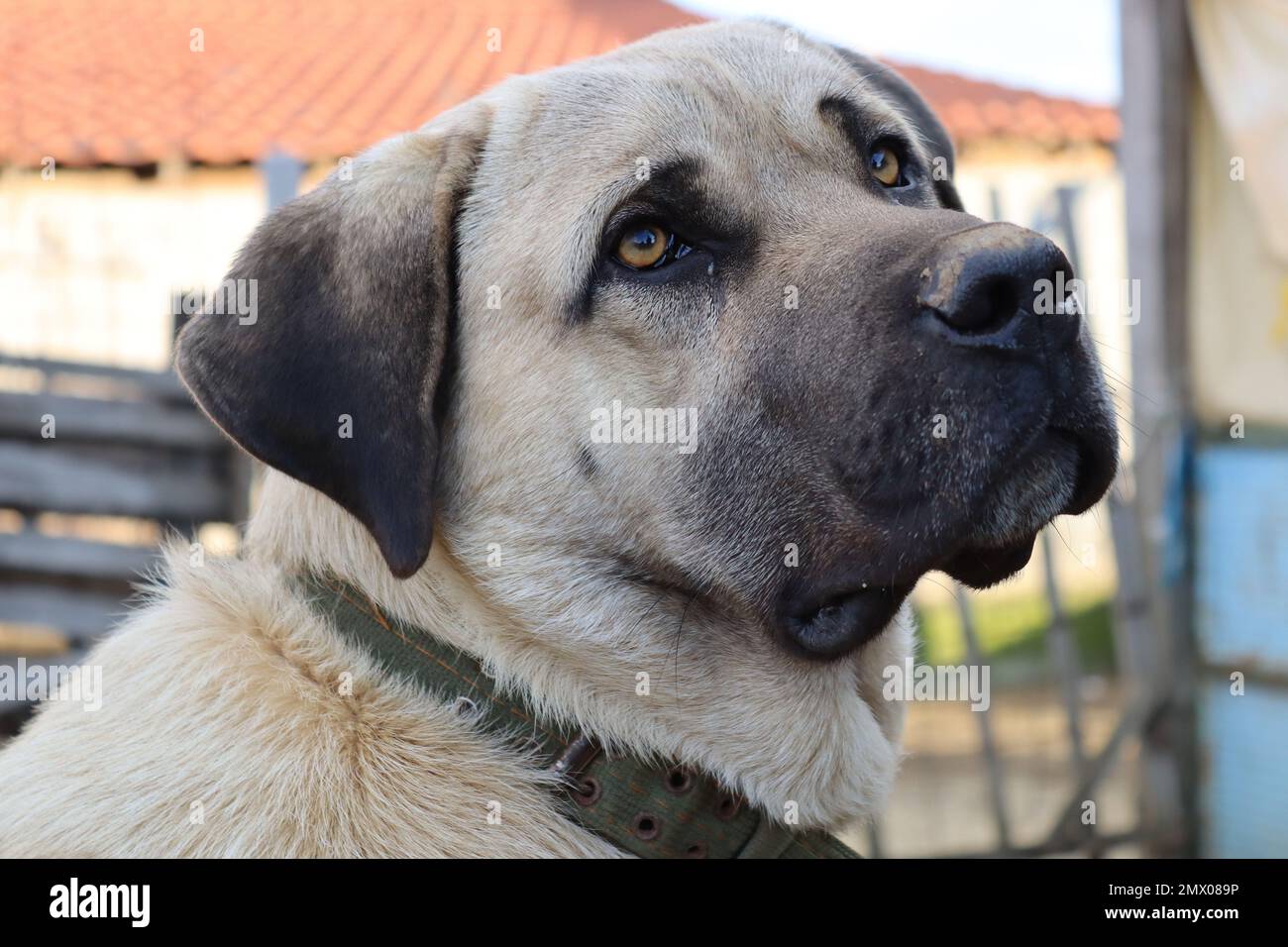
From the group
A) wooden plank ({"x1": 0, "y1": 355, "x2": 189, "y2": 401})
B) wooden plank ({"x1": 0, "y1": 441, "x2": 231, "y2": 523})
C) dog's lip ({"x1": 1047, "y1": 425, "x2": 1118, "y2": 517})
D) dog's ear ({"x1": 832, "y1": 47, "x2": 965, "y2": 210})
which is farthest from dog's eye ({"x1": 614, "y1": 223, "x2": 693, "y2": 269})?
wooden plank ({"x1": 0, "y1": 441, "x2": 231, "y2": 523})

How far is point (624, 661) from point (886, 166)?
4.60 feet

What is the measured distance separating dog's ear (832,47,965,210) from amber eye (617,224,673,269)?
105cm

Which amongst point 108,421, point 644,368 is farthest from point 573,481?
point 108,421

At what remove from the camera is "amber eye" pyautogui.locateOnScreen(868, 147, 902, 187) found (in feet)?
9.46

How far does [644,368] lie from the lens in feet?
8.08

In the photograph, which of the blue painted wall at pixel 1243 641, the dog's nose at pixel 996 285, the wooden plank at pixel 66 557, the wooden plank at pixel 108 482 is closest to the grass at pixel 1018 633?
the blue painted wall at pixel 1243 641

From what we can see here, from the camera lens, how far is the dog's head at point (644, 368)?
2240mm

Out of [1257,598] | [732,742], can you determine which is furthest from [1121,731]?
[732,742]

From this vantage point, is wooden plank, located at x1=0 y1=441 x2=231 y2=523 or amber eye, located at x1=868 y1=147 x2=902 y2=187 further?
wooden plank, located at x1=0 y1=441 x2=231 y2=523

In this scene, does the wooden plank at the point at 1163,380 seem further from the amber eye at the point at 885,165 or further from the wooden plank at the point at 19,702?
the wooden plank at the point at 19,702

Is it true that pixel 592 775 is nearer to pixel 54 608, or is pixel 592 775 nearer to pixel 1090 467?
pixel 1090 467

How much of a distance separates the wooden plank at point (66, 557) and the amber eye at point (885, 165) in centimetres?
397

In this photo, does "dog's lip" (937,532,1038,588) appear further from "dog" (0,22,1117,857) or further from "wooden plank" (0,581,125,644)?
"wooden plank" (0,581,125,644)

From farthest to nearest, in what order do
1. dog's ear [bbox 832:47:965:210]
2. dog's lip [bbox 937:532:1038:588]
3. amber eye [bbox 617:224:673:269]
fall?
dog's ear [bbox 832:47:965:210] < amber eye [bbox 617:224:673:269] < dog's lip [bbox 937:532:1038:588]
